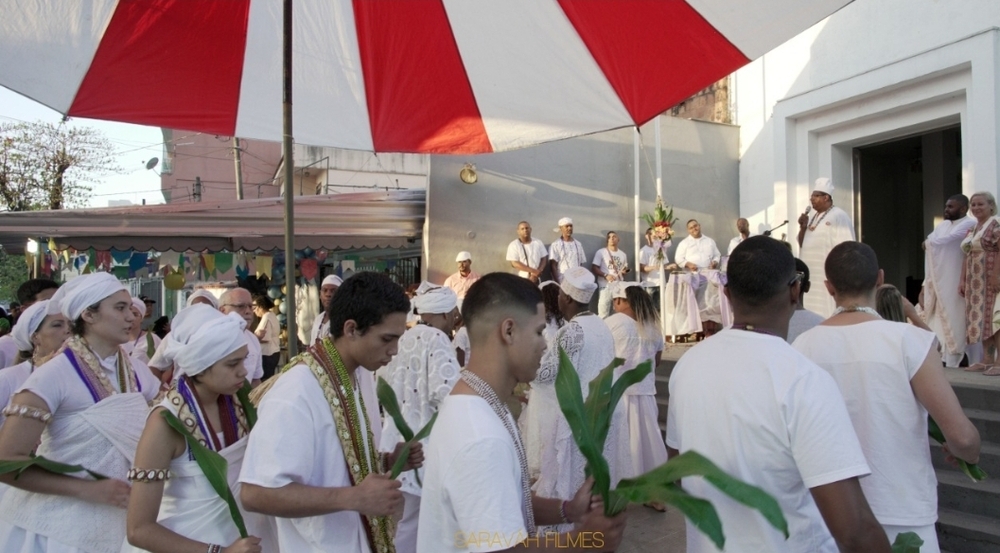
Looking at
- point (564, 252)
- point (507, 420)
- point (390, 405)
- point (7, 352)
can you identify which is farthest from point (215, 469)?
point (564, 252)

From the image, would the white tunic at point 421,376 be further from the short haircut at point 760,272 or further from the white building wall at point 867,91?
the white building wall at point 867,91

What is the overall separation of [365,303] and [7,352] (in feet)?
12.1

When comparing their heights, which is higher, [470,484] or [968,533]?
[470,484]

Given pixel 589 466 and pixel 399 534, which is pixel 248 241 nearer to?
pixel 399 534

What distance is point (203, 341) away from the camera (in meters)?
2.23

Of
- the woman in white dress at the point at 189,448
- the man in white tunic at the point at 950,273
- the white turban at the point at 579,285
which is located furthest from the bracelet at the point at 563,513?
the man in white tunic at the point at 950,273

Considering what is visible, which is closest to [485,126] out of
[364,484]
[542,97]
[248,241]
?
[542,97]

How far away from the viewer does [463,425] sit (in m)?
1.60

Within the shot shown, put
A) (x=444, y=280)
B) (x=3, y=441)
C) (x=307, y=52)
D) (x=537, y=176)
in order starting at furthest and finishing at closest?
(x=537, y=176) → (x=444, y=280) → (x=307, y=52) → (x=3, y=441)

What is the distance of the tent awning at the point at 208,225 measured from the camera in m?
8.47

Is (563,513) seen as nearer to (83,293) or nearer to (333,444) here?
(333,444)

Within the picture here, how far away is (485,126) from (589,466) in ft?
10.7

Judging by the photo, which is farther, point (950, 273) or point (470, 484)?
point (950, 273)

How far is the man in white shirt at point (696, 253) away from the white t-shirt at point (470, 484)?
9.91 metres
